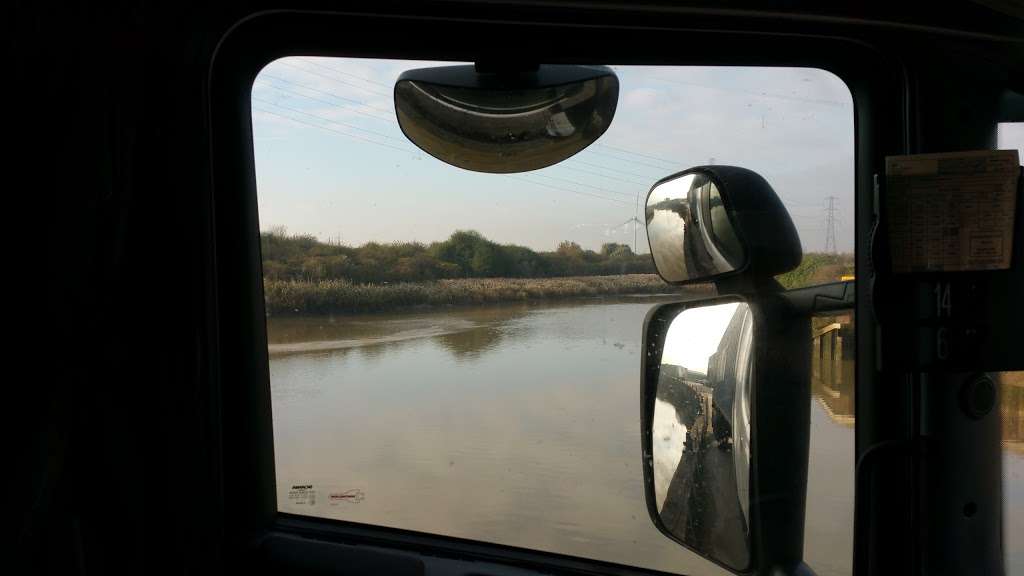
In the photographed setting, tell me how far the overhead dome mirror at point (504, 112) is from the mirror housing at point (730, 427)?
465 millimetres

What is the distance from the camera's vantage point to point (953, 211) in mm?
1484

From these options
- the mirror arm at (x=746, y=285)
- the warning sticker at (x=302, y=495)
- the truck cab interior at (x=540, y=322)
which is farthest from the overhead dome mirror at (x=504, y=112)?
the warning sticker at (x=302, y=495)

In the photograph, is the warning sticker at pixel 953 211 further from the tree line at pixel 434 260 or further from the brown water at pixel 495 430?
the tree line at pixel 434 260

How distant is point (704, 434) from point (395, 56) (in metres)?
1.15

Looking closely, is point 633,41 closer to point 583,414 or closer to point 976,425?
point 583,414

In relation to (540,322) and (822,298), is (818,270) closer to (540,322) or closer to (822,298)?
(822,298)

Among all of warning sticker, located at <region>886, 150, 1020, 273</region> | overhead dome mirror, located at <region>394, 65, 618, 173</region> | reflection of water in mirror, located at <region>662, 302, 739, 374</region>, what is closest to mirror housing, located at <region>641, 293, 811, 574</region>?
reflection of water in mirror, located at <region>662, 302, 739, 374</region>

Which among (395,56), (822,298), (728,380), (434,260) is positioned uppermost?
(395,56)

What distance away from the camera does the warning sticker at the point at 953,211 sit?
4.80ft

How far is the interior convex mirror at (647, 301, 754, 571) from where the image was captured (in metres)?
1.74

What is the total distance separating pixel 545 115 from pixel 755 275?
608mm

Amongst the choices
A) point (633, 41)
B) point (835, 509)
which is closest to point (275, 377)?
point (633, 41)

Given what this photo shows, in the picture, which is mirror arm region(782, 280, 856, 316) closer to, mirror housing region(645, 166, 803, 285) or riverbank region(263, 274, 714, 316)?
mirror housing region(645, 166, 803, 285)

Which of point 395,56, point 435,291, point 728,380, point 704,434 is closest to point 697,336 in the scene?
point 728,380
